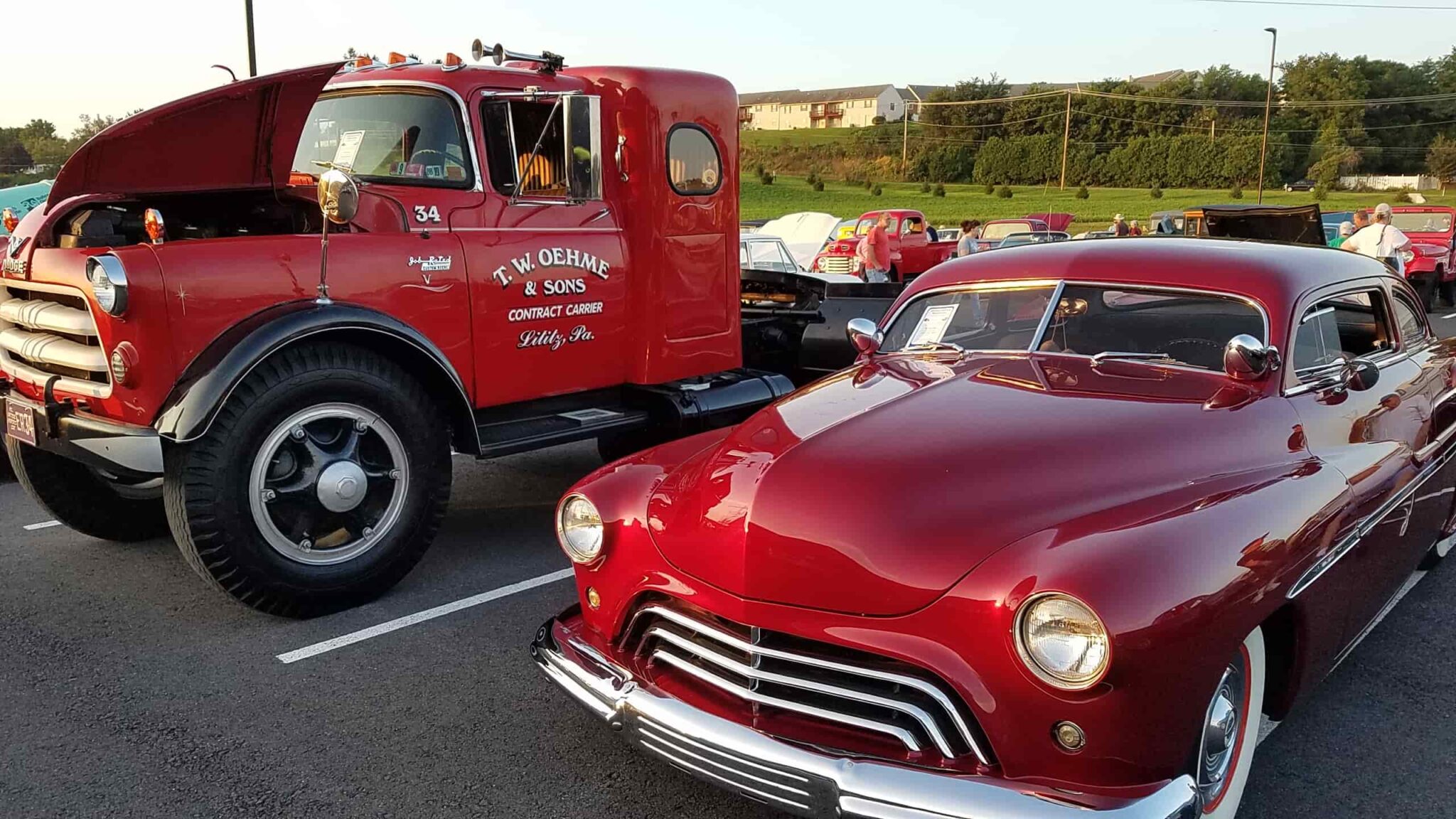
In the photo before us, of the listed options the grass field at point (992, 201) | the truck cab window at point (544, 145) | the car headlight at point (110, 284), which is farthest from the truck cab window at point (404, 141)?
the grass field at point (992, 201)

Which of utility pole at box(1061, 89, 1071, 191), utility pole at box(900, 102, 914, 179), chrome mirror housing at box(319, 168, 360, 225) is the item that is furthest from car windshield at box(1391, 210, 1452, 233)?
utility pole at box(900, 102, 914, 179)

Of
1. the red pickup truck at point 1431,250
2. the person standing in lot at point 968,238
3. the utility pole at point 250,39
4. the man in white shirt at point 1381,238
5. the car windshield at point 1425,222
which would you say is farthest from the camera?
the car windshield at point 1425,222

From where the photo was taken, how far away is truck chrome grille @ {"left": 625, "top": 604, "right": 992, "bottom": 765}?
2.28 m

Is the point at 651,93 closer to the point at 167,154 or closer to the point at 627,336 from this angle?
the point at 627,336

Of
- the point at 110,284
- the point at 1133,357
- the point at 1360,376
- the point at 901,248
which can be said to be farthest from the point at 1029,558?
the point at 901,248

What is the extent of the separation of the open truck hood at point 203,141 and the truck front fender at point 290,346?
4.04ft

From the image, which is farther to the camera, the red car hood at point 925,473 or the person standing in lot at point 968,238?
the person standing in lot at point 968,238

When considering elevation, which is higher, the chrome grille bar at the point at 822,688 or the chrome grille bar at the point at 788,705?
the chrome grille bar at the point at 822,688

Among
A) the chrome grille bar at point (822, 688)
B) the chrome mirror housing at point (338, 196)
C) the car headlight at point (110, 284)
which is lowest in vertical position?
the chrome grille bar at point (822, 688)

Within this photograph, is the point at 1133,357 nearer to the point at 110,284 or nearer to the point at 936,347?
the point at 936,347

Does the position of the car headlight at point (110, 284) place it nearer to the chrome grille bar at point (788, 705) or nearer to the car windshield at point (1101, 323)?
the chrome grille bar at point (788, 705)

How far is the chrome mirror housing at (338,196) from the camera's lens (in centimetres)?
411

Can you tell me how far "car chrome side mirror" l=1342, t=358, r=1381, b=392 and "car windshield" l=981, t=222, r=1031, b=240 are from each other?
1928 centimetres

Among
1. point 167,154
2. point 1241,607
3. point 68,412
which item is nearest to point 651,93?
point 167,154
